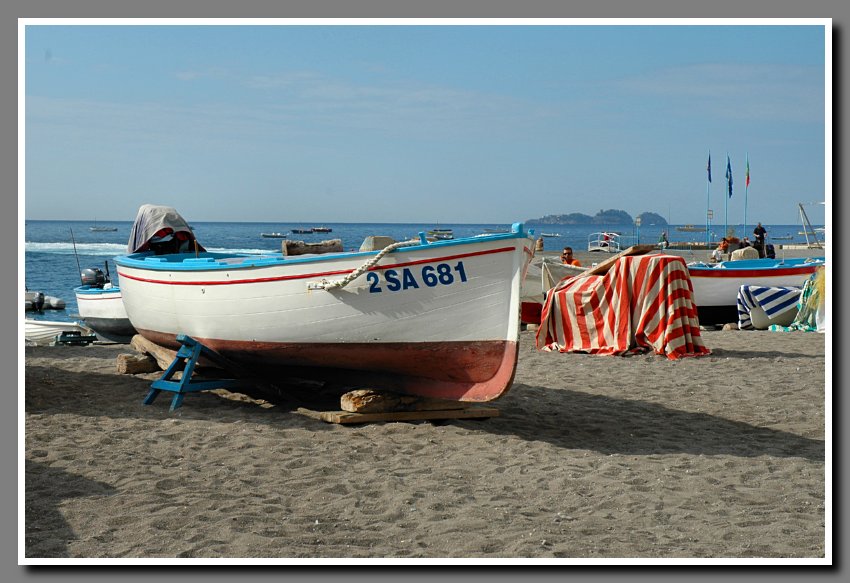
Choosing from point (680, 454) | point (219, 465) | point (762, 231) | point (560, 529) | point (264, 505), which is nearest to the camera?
point (560, 529)

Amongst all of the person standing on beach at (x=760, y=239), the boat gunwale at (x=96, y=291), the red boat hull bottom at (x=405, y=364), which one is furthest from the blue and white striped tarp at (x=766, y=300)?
the boat gunwale at (x=96, y=291)

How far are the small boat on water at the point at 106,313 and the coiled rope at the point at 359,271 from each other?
11951 millimetres

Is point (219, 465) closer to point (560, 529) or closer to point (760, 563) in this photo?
point (560, 529)

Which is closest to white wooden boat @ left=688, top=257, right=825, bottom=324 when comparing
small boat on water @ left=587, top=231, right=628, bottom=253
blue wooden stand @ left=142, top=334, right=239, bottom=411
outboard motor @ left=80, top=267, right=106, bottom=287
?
blue wooden stand @ left=142, top=334, right=239, bottom=411

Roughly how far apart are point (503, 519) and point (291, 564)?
69.9 inches

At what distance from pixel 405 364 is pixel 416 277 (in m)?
0.92

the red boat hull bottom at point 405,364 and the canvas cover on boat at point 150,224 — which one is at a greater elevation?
the canvas cover on boat at point 150,224

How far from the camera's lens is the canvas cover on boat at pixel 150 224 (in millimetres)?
11836

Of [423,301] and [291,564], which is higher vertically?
[423,301]

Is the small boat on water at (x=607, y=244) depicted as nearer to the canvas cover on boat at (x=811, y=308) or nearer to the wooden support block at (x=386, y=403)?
the canvas cover on boat at (x=811, y=308)

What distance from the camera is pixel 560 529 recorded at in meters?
5.61

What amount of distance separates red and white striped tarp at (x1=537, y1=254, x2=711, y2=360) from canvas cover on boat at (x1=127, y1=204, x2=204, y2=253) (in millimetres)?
5869

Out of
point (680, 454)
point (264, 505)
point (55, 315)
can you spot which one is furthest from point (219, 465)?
point (55, 315)

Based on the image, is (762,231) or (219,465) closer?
(219,465)
